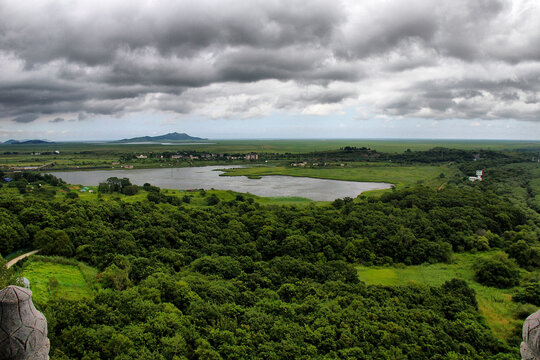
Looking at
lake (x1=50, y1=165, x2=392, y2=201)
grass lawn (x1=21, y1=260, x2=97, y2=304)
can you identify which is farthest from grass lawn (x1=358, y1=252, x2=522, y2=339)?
lake (x1=50, y1=165, x2=392, y2=201)

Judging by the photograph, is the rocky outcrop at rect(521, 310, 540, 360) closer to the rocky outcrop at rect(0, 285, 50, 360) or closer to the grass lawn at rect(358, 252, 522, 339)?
the rocky outcrop at rect(0, 285, 50, 360)

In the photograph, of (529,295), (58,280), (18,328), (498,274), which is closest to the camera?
(18,328)

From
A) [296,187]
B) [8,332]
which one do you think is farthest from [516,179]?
[8,332]

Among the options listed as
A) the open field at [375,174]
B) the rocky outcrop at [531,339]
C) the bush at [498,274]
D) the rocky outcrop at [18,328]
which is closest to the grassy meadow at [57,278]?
the rocky outcrop at [18,328]

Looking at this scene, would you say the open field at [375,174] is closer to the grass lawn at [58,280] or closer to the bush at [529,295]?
the bush at [529,295]

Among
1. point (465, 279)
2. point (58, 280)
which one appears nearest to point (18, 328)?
point (58, 280)

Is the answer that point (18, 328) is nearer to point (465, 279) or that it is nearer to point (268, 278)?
point (268, 278)
